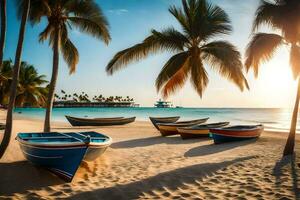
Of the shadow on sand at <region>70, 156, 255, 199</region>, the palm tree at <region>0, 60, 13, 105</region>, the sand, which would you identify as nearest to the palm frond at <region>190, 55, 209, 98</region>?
the sand

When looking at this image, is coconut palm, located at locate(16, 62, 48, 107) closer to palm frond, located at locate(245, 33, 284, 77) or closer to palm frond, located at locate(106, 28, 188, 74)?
palm frond, located at locate(106, 28, 188, 74)

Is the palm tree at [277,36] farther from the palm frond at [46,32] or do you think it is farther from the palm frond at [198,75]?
the palm frond at [46,32]

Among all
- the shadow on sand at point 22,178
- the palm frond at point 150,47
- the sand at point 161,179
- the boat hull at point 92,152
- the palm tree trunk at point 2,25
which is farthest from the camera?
the palm frond at point 150,47

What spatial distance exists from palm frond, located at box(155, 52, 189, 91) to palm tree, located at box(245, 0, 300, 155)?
512 cm

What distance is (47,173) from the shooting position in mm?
7977

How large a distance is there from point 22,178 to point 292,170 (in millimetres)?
7738

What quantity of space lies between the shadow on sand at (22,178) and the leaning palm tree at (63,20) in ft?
18.4

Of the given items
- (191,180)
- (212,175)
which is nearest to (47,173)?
(191,180)

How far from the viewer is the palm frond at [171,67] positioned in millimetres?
15242

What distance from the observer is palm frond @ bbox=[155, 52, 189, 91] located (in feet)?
50.0

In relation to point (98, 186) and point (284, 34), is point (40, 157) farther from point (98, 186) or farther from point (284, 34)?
point (284, 34)

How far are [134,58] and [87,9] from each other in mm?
3467

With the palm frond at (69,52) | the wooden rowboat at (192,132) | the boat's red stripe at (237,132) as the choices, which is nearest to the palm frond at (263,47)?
the boat's red stripe at (237,132)

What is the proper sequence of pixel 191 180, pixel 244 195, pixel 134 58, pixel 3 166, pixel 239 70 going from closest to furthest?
pixel 244 195 → pixel 191 180 → pixel 3 166 → pixel 239 70 → pixel 134 58
